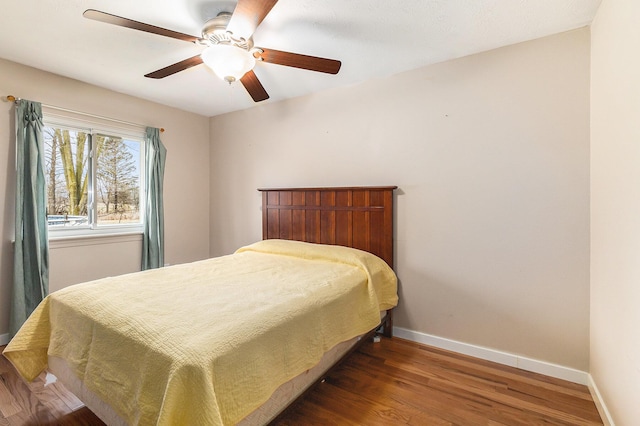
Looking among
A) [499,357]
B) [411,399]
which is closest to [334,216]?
[411,399]

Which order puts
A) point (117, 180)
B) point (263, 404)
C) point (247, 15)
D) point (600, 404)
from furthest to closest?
1. point (117, 180)
2. point (600, 404)
3. point (247, 15)
4. point (263, 404)

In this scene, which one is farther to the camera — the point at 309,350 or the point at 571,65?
the point at 571,65

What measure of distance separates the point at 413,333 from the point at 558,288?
1139 mm

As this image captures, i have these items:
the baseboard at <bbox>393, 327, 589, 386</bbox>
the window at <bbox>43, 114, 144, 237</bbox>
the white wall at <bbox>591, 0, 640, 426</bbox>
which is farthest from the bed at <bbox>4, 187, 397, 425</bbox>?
the window at <bbox>43, 114, 144, 237</bbox>

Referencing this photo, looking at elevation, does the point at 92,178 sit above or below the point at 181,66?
below

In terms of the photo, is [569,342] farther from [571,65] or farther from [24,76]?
[24,76]

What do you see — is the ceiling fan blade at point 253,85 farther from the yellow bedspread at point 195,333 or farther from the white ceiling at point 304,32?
the yellow bedspread at point 195,333

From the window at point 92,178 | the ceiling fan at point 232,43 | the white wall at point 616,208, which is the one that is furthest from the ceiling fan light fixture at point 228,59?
the window at point 92,178

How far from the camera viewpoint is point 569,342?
2.04m

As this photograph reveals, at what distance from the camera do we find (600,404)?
172 cm

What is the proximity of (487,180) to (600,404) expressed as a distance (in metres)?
1.51

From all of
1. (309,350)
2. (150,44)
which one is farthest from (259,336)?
(150,44)

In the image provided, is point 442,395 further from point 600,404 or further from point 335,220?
point 335,220

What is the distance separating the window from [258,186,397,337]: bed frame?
1.54 metres
